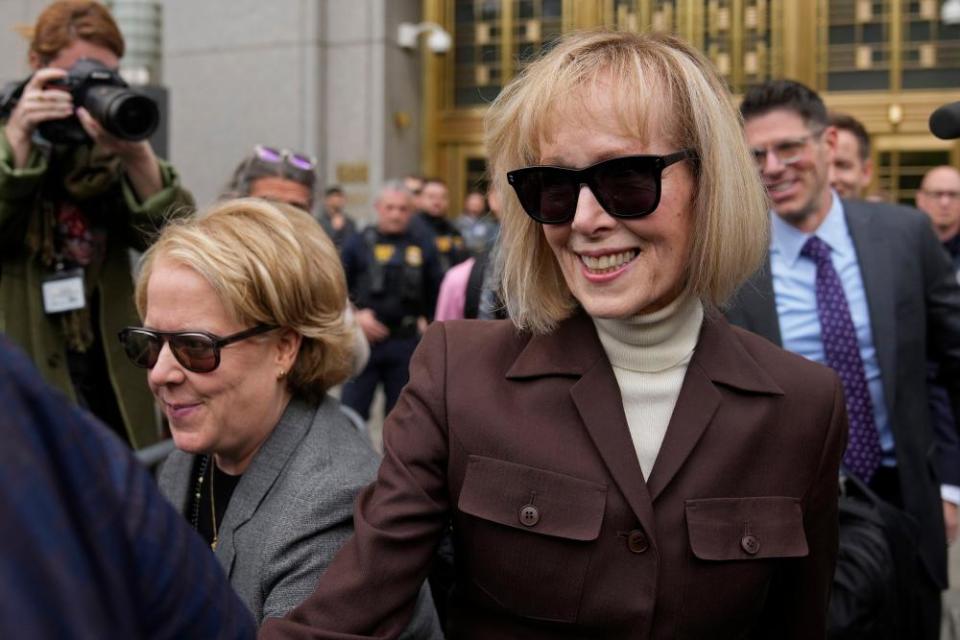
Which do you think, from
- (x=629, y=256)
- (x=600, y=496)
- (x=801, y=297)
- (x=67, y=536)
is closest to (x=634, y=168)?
(x=629, y=256)

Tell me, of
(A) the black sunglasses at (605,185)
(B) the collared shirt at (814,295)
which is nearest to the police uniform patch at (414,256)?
(B) the collared shirt at (814,295)

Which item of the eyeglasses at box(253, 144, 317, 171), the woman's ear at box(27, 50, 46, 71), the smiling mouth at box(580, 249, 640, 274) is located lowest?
the smiling mouth at box(580, 249, 640, 274)

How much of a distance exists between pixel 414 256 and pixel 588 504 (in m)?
5.61

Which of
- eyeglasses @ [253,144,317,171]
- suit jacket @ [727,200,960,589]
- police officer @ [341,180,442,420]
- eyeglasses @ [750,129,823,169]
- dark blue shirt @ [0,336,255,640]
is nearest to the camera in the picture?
dark blue shirt @ [0,336,255,640]

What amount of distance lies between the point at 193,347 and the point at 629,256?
899 mm

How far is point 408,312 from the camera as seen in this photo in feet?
22.7

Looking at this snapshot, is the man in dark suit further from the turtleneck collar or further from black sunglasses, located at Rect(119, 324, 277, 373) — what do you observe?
black sunglasses, located at Rect(119, 324, 277, 373)

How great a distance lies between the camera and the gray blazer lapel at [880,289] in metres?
2.95

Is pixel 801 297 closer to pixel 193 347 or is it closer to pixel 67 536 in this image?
pixel 193 347

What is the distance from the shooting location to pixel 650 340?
173 cm

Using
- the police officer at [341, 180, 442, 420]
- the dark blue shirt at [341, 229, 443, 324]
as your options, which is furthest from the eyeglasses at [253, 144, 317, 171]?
the dark blue shirt at [341, 229, 443, 324]

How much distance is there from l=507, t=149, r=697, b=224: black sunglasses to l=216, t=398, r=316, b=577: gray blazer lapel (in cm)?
76

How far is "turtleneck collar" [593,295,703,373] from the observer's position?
1.72 metres

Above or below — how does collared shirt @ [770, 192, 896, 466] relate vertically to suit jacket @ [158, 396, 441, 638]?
above
